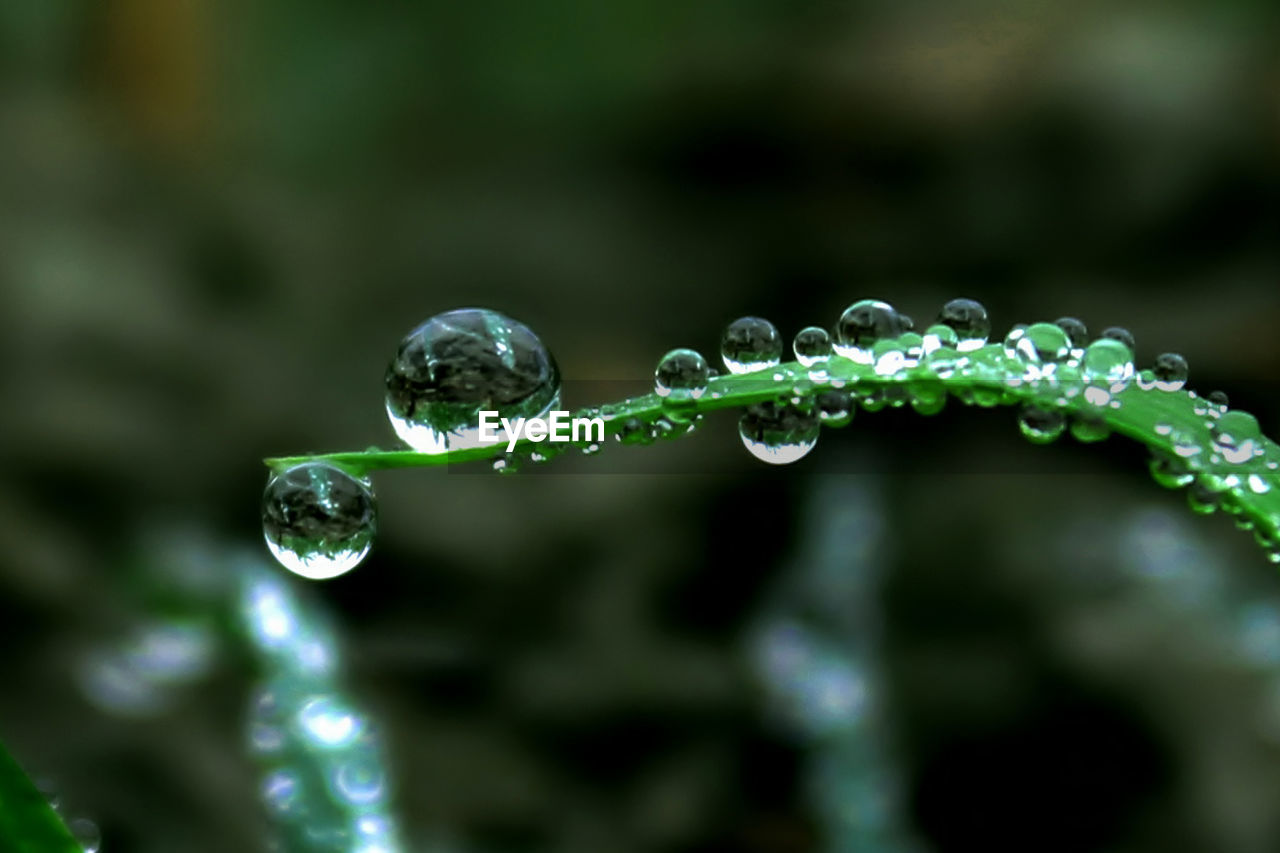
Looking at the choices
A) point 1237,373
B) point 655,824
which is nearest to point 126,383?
point 655,824

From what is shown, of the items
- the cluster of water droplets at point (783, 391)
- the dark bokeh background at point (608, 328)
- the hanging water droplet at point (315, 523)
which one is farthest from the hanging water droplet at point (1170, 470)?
the dark bokeh background at point (608, 328)

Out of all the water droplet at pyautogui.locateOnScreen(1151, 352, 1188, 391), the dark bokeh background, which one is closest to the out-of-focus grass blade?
the water droplet at pyautogui.locateOnScreen(1151, 352, 1188, 391)

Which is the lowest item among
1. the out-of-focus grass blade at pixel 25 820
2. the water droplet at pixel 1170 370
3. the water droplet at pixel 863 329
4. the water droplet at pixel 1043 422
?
the out-of-focus grass blade at pixel 25 820

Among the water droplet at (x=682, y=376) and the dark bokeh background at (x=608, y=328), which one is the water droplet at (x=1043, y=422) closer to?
the water droplet at (x=682, y=376)

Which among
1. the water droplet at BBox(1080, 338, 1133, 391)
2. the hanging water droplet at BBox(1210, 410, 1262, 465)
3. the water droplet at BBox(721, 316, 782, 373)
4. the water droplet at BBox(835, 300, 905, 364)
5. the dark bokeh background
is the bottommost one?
the hanging water droplet at BBox(1210, 410, 1262, 465)

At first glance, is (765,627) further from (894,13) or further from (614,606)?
(894,13)

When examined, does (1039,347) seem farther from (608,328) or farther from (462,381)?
(608,328)

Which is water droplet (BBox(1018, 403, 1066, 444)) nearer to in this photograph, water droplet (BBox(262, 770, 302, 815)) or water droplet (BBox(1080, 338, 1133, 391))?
water droplet (BBox(1080, 338, 1133, 391))
